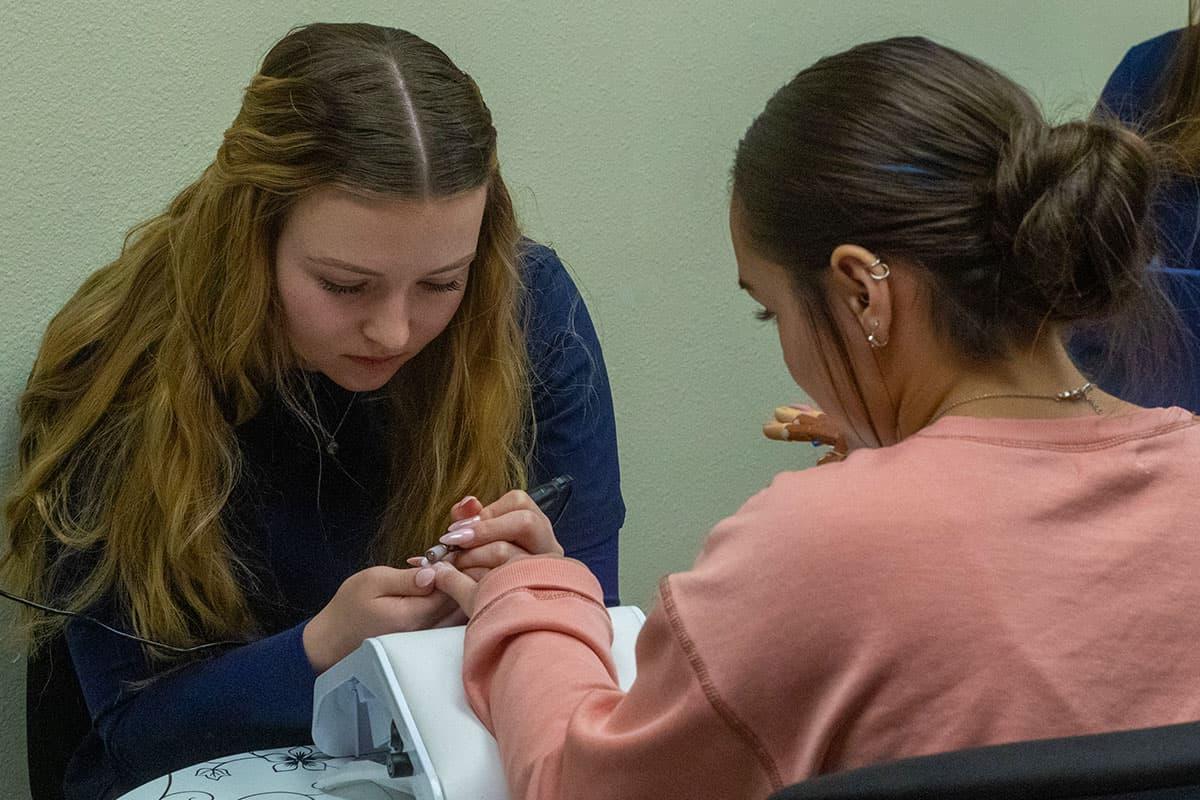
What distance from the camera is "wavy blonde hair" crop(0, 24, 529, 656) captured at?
1.00m

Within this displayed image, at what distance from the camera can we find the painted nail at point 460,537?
97 centimetres

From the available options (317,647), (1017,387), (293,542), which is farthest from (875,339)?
(293,542)

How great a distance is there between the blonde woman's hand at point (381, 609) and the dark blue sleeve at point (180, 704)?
44mm

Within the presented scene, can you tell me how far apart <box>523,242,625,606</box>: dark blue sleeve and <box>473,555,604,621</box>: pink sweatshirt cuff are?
0.97 feet

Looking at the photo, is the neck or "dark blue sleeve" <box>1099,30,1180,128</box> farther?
"dark blue sleeve" <box>1099,30,1180,128</box>

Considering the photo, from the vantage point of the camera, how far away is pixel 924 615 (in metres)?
0.60

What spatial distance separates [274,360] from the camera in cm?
112

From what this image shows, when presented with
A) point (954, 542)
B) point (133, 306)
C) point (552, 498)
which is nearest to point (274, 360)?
point (133, 306)

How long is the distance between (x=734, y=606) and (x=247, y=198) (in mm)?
570

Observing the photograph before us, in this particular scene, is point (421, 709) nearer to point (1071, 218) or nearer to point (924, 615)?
point (924, 615)

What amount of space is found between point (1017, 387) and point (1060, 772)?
276mm

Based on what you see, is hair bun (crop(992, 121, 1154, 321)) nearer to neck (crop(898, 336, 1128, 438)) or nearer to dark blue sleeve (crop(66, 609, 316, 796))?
neck (crop(898, 336, 1128, 438))

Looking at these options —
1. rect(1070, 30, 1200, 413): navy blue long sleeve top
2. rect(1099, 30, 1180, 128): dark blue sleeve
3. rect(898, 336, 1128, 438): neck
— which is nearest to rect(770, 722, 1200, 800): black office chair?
rect(898, 336, 1128, 438): neck

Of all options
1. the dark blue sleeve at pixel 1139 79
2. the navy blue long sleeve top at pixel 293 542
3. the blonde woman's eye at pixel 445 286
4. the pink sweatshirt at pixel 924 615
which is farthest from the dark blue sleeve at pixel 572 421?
the dark blue sleeve at pixel 1139 79
